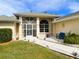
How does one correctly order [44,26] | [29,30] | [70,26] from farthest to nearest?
[44,26] → [29,30] → [70,26]

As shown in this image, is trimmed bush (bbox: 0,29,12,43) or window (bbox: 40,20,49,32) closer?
trimmed bush (bbox: 0,29,12,43)

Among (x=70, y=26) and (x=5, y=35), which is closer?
(x=5, y=35)

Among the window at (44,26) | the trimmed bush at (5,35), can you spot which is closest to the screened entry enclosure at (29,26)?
the window at (44,26)

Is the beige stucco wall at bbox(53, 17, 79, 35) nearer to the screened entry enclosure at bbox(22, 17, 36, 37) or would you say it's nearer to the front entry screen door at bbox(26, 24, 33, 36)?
the screened entry enclosure at bbox(22, 17, 36, 37)

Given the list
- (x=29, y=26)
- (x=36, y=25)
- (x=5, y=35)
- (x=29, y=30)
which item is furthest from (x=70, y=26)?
(x=5, y=35)

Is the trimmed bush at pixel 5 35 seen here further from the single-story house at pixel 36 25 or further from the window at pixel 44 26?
the window at pixel 44 26

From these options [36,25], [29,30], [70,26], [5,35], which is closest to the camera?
[5,35]

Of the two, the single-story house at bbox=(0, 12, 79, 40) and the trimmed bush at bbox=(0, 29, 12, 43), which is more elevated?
the single-story house at bbox=(0, 12, 79, 40)

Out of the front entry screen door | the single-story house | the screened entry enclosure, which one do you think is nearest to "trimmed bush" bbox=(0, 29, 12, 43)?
the single-story house

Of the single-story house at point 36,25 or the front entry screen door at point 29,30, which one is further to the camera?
the front entry screen door at point 29,30

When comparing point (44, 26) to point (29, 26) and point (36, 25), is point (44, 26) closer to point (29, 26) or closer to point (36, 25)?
point (36, 25)

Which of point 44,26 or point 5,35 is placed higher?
point 44,26

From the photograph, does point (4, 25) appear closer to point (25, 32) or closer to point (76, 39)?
point (25, 32)

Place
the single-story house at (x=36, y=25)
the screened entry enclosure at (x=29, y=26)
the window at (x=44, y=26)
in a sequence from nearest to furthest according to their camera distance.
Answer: the single-story house at (x=36, y=25) < the screened entry enclosure at (x=29, y=26) < the window at (x=44, y=26)
